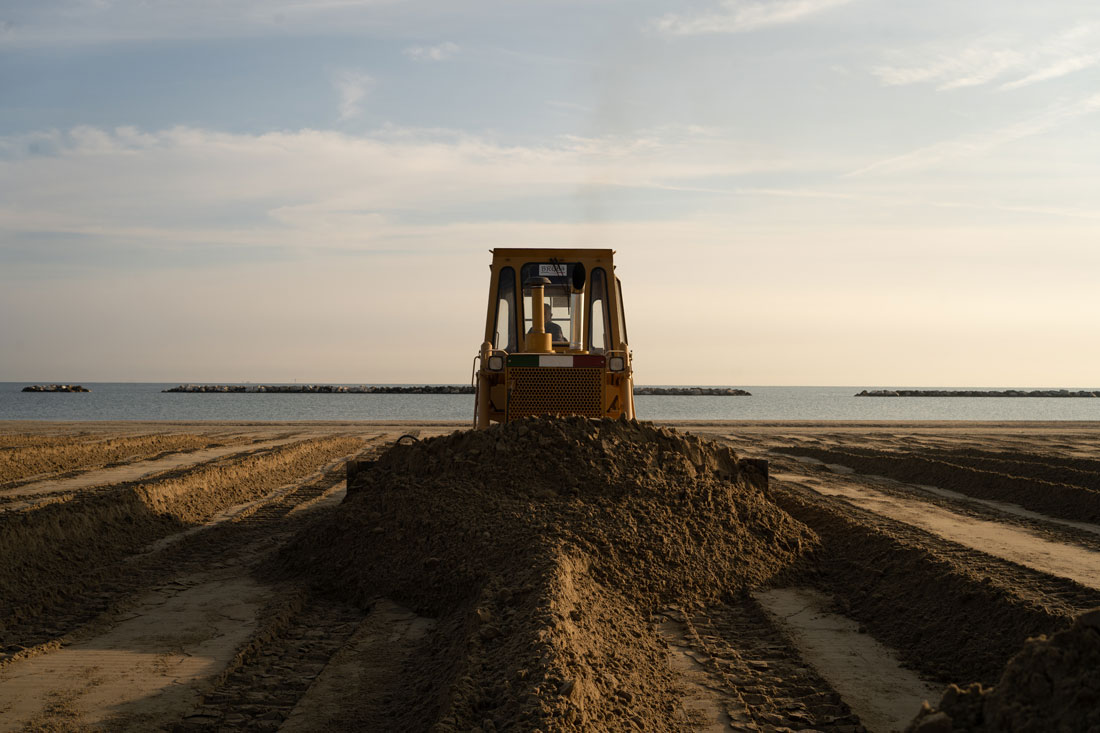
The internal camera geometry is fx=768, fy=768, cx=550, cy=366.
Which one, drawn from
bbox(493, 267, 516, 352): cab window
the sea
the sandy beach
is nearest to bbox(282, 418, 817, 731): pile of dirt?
the sandy beach

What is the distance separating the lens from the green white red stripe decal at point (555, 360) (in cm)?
888

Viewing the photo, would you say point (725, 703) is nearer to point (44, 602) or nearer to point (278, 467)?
point (44, 602)

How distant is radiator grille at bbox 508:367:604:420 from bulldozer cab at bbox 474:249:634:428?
0.01m

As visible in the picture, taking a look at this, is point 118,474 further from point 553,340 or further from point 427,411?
point 427,411

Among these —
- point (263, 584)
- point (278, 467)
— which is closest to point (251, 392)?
point (278, 467)

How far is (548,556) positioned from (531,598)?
85 centimetres

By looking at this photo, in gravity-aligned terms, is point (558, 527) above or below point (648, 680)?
above

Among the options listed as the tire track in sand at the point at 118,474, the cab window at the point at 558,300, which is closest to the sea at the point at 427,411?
the tire track in sand at the point at 118,474

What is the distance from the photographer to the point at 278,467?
56.6 feet

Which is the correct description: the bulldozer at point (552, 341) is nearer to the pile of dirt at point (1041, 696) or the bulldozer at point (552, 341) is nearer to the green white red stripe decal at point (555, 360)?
the green white red stripe decal at point (555, 360)

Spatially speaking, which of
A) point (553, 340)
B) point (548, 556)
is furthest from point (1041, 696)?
point (553, 340)

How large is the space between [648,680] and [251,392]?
13292 centimetres

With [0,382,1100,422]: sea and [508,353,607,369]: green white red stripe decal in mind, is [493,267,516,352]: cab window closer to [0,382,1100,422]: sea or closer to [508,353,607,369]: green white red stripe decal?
[508,353,607,369]: green white red stripe decal

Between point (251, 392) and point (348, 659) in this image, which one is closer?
point (348, 659)
